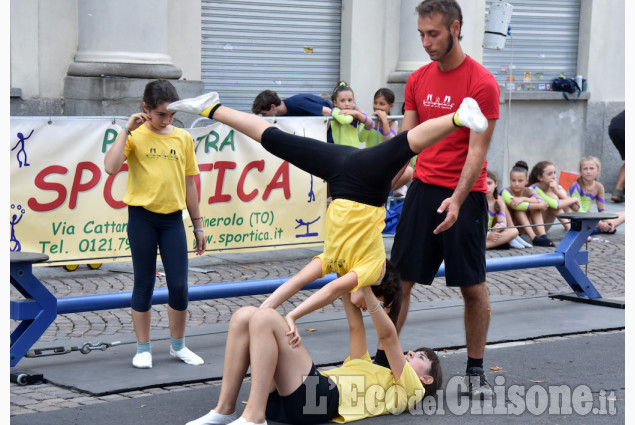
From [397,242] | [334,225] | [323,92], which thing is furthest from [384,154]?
[323,92]

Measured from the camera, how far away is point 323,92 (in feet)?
44.9

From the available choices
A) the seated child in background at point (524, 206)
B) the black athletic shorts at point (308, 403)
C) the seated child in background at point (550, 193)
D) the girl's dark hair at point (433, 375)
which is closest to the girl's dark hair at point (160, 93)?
the black athletic shorts at point (308, 403)

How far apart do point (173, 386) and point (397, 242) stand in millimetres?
1583

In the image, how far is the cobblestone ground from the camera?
17.6ft

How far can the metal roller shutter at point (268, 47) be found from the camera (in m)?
12.5

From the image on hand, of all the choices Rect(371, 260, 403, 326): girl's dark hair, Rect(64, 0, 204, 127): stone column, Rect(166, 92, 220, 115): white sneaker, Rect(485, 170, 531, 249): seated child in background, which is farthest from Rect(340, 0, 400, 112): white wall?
Rect(166, 92, 220, 115): white sneaker

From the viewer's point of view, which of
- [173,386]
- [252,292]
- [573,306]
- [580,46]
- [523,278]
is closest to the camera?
[173,386]

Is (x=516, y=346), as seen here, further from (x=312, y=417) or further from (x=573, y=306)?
(x=312, y=417)

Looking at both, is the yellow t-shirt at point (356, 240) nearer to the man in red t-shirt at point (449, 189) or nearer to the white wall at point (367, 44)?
the man in red t-shirt at point (449, 189)

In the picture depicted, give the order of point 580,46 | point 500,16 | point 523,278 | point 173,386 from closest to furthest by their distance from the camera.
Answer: point 173,386 → point 523,278 → point 500,16 → point 580,46

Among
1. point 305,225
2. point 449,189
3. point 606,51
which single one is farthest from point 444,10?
point 606,51

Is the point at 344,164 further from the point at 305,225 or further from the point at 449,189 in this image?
the point at 305,225

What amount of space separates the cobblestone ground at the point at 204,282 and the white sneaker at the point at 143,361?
35 centimetres

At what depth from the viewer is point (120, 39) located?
10328mm
